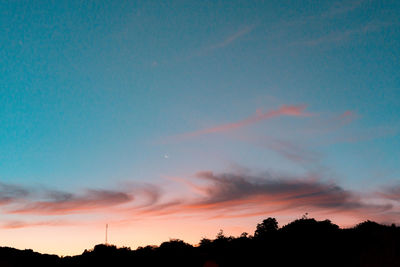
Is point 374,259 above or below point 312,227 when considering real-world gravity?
below

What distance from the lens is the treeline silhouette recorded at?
3338 centimetres

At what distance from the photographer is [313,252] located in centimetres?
3481

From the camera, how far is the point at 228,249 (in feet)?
145

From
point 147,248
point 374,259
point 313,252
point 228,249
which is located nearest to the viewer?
point 374,259

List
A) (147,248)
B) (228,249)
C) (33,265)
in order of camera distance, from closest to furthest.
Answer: (228,249), (147,248), (33,265)

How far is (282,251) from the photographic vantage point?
123ft

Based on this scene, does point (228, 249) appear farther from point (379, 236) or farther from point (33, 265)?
point (33, 265)

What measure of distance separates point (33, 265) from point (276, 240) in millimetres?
38380

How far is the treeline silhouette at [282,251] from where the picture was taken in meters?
33.4

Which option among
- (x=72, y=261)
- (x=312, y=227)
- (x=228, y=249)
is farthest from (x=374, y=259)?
(x=72, y=261)

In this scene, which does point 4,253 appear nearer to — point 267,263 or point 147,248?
point 147,248

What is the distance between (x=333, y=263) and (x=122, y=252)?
104ft

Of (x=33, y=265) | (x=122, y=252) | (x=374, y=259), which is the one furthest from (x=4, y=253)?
(x=374, y=259)

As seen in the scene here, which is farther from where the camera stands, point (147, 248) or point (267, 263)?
point (147, 248)
